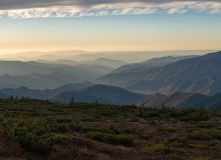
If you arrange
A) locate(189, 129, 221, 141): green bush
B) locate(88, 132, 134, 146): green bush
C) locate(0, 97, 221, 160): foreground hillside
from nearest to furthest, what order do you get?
1. locate(0, 97, 221, 160): foreground hillside
2. locate(88, 132, 134, 146): green bush
3. locate(189, 129, 221, 141): green bush

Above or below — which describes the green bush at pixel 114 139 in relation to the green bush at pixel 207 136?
above

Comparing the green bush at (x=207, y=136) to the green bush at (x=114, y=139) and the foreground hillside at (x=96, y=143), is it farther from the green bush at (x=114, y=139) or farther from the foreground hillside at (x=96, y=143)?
the green bush at (x=114, y=139)

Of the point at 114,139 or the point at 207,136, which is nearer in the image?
Answer: the point at 114,139

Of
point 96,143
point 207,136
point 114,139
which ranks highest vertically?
point 96,143

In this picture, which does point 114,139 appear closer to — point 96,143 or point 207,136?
point 96,143

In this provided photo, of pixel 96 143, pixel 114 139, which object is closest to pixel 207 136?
pixel 114 139

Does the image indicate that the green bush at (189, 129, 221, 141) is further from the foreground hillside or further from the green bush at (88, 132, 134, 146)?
the green bush at (88, 132, 134, 146)

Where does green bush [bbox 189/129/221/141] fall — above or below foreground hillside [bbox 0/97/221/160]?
below

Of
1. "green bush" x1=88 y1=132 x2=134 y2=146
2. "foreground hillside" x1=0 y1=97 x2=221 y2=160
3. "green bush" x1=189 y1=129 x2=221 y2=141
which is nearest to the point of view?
"foreground hillside" x1=0 y1=97 x2=221 y2=160

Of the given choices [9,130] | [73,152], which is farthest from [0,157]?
[73,152]

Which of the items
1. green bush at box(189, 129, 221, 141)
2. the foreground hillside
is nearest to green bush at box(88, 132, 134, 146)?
the foreground hillside

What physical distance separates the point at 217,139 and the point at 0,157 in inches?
720

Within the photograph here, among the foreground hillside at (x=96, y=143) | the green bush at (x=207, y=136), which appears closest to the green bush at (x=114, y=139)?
the foreground hillside at (x=96, y=143)

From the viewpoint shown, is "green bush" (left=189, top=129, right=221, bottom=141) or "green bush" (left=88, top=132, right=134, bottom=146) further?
"green bush" (left=189, top=129, right=221, bottom=141)
